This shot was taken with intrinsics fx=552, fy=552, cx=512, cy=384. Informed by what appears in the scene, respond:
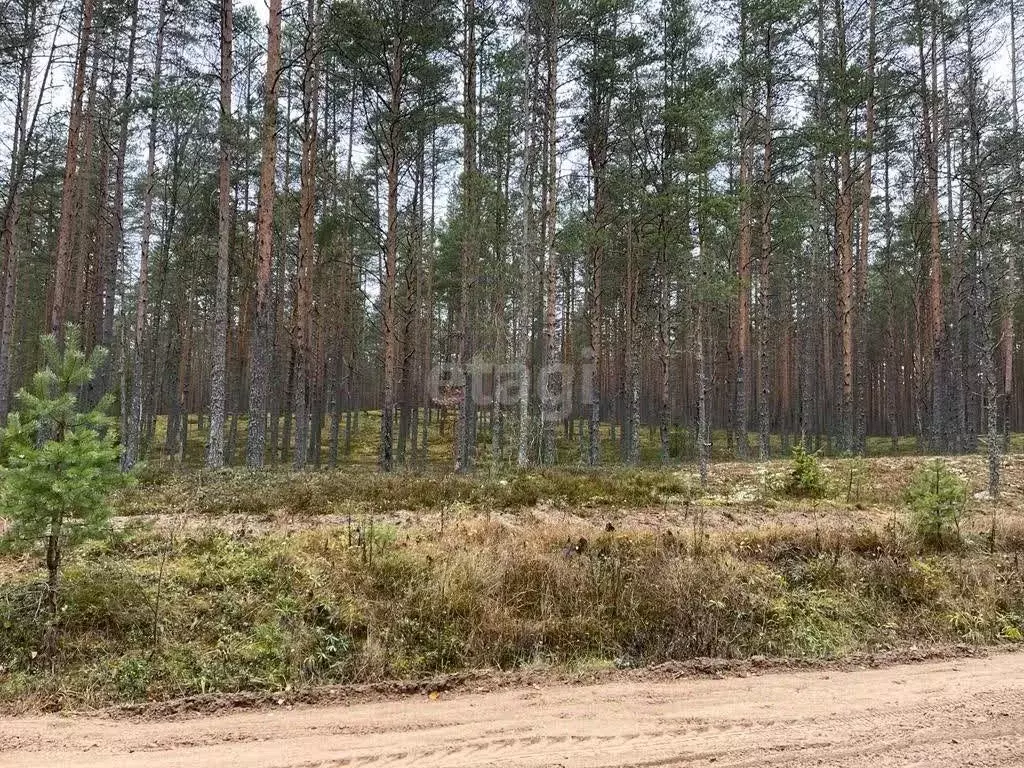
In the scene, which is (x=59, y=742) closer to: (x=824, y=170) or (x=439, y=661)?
(x=439, y=661)

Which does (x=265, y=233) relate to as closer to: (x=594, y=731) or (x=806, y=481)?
(x=594, y=731)

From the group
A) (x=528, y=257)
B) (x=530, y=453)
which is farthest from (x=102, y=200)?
(x=530, y=453)

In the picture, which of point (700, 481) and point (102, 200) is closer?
point (700, 481)

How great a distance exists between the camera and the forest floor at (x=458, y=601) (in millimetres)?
4551

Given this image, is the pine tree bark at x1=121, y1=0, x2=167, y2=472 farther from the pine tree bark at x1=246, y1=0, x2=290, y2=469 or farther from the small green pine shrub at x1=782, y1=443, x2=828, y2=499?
the small green pine shrub at x1=782, y1=443, x2=828, y2=499

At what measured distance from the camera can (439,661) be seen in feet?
16.3

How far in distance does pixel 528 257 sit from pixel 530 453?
5.84m

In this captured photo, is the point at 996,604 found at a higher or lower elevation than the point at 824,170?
lower

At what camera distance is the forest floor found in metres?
4.55

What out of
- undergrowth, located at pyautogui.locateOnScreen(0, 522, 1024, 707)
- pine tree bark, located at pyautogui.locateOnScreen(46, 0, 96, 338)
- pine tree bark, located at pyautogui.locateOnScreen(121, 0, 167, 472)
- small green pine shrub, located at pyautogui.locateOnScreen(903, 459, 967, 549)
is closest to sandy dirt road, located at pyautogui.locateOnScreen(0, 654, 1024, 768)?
undergrowth, located at pyautogui.locateOnScreen(0, 522, 1024, 707)
